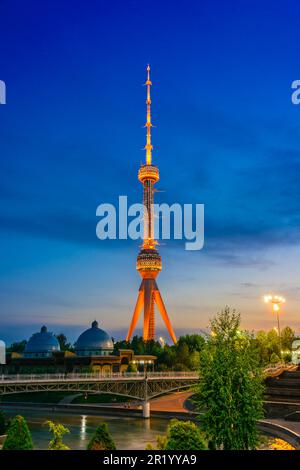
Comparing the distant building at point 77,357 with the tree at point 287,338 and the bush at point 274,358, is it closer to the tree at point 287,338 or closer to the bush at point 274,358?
the bush at point 274,358

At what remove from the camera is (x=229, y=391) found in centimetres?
3161

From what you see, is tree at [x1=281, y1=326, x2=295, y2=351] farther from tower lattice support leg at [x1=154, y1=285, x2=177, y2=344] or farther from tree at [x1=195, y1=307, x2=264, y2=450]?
tree at [x1=195, y1=307, x2=264, y2=450]

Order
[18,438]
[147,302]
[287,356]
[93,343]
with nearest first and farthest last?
[18,438]
[93,343]
[287,356]
[147,302]

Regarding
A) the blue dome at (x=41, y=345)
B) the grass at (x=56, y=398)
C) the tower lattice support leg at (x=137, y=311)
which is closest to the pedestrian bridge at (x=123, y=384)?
the grass at (x=56, y=398)

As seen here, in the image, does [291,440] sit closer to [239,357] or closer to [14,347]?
[239,357]

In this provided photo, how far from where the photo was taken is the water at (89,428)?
190 ft

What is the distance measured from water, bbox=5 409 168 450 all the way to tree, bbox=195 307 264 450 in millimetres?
25801

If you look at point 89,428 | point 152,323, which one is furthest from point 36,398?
point 152,323

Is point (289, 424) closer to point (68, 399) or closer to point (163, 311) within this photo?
point (68, 399)

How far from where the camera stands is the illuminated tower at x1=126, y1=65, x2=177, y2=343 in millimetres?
174375

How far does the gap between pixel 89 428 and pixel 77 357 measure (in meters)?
36.3

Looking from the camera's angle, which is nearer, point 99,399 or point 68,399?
point 99,399

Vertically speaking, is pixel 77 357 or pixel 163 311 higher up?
pixel 163 311

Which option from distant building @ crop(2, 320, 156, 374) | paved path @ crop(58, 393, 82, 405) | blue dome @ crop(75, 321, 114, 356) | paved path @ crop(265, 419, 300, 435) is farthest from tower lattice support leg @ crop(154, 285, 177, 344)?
paved path @ crop(265, 419, 300, 435)
